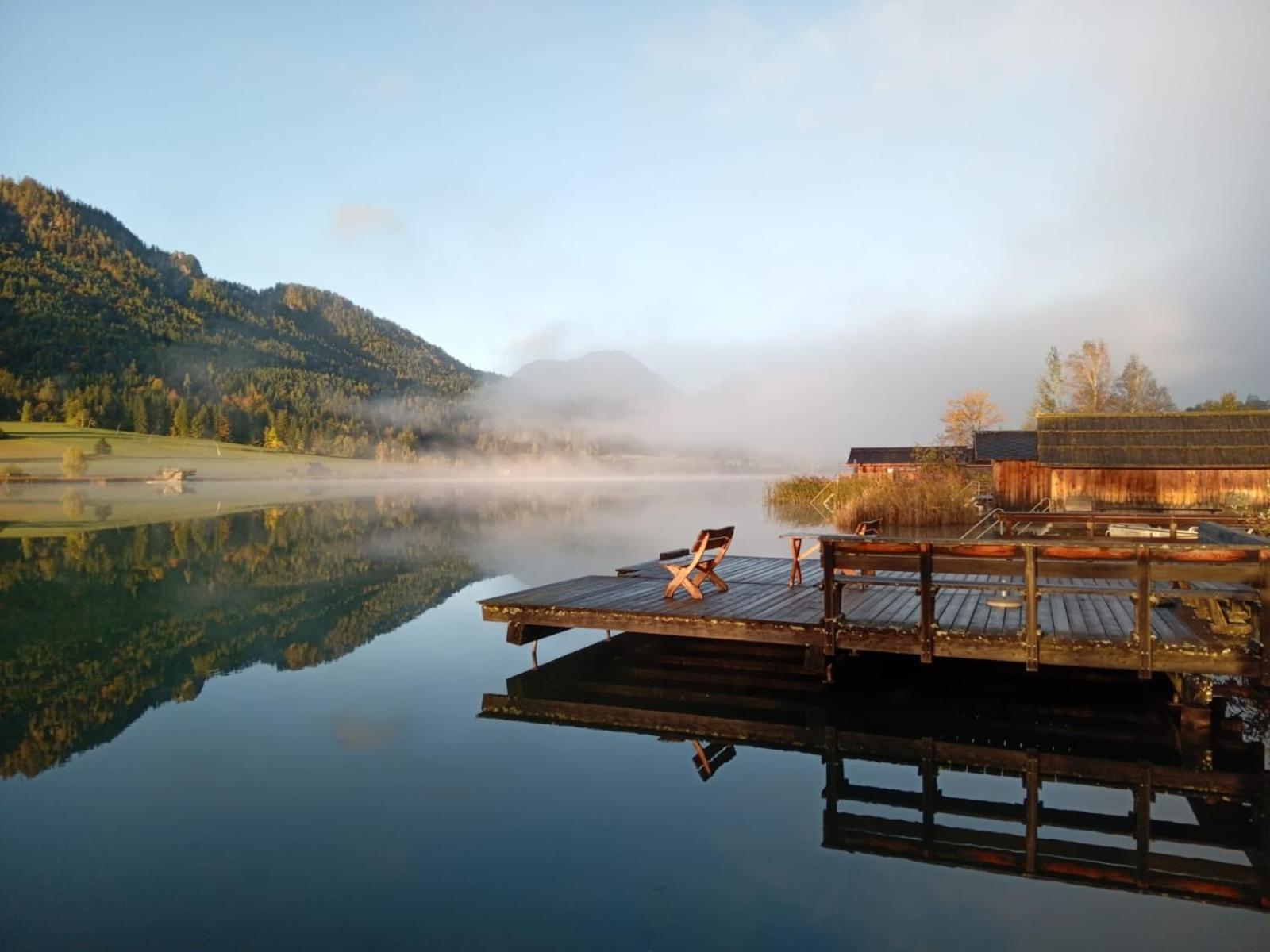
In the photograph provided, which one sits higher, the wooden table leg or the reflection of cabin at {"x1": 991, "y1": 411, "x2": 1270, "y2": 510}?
the reflection of cabin at {"x1": 991, "y1": 411, "x2": 1270, "y2": 510}

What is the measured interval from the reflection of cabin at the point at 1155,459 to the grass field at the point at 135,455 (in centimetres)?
10271

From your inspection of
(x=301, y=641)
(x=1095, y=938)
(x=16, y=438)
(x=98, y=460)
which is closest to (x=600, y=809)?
(x=1095, y=938)

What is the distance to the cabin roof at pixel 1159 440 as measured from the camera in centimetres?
3212

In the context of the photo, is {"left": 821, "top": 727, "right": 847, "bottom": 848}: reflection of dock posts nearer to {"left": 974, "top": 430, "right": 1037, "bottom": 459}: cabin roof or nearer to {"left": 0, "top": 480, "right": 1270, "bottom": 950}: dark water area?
{"left": 0, "top": 480, "right": 1270, "bottom": 950}: dark water area

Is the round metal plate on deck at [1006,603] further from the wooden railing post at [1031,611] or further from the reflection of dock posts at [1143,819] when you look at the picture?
the reflection of dock posts at [1143,819]

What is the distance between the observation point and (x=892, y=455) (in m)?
60.0

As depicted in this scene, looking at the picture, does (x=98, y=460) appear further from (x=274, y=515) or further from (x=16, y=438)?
(x=274, y=515)

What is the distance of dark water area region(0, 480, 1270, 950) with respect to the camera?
505cm

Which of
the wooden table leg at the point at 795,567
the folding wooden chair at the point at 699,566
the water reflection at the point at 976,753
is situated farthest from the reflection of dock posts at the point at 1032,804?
the wooden table leg at the point at 795,567

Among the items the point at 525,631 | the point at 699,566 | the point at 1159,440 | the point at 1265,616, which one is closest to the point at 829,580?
the point at 699,566

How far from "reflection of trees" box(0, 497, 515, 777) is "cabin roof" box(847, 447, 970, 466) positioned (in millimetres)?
34549

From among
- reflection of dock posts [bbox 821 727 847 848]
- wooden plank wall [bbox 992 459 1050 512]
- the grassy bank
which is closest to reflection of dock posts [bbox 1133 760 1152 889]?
reflection of dock posts [bbox 821 727 847 848]

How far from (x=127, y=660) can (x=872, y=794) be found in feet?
37.6

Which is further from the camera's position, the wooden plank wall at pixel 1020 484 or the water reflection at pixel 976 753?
the wooden plank wall at pixel 1020 484
